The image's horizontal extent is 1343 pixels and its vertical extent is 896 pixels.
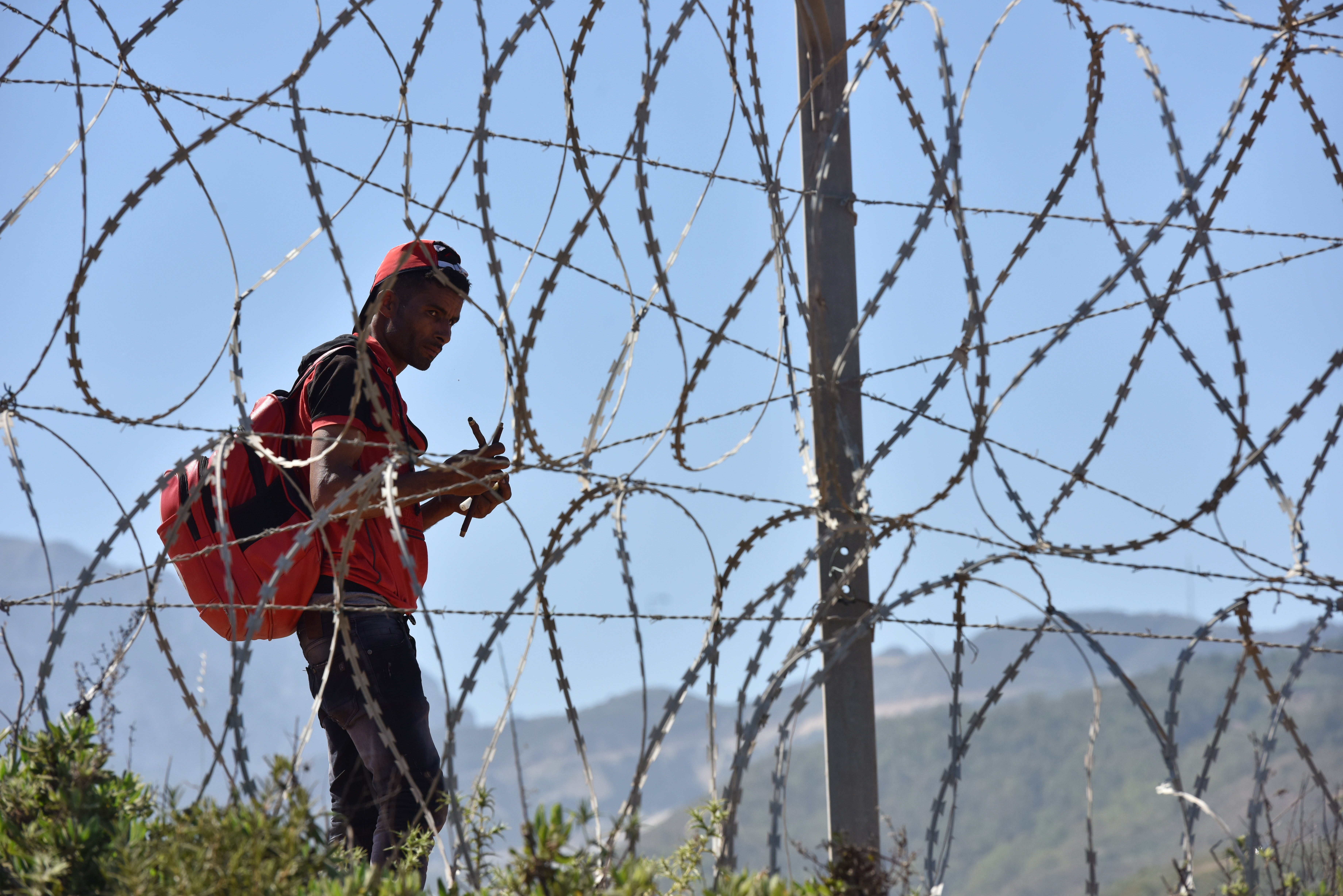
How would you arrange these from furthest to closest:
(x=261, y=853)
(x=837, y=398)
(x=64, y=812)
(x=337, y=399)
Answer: (x=837, y=398), (x=337, y=399), (x=64, y=812), (x=261, y=853)

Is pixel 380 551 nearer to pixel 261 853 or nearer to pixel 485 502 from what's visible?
pixel 485 502

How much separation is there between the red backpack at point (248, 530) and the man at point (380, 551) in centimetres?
7

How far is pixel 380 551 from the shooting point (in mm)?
3141

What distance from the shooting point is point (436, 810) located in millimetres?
3039

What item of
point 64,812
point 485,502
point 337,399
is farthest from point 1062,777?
point 64,812

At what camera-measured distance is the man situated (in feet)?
9.52

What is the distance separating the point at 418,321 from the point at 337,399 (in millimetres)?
408

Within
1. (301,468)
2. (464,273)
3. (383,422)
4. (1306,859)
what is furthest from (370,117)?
(1306,859)

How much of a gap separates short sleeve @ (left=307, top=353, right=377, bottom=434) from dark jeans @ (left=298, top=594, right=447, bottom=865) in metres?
0.47

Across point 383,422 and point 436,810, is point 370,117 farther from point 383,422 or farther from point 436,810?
point 436,810

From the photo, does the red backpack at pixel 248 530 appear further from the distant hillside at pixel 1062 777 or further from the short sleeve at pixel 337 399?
the distant hillside at pixel 1062 777

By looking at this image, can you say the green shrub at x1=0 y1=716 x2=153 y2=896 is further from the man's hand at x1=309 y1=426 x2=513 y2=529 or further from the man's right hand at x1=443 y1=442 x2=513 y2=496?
the man's right hand at x1=443 y1=442 x2=513 y2=496

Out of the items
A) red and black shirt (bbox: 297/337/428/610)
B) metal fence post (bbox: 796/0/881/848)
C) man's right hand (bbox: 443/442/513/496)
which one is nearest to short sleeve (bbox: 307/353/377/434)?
red and black shirt (bbox: 297/337/428/610)

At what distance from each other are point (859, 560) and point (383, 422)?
1242 mm
